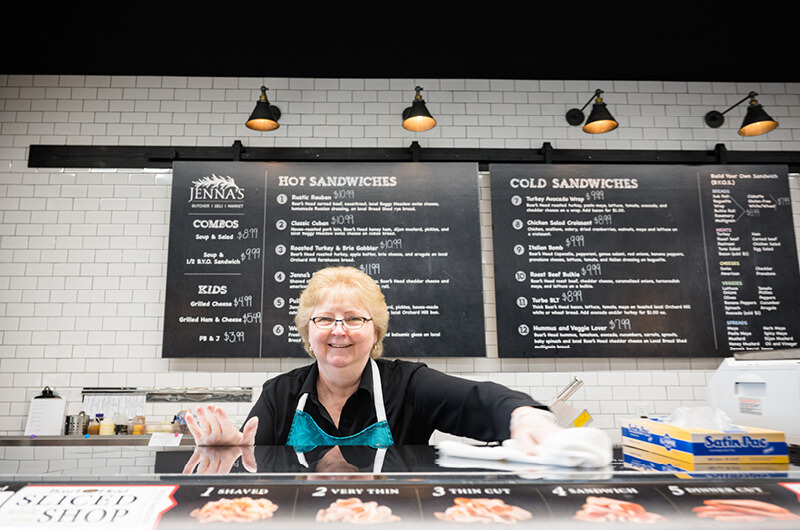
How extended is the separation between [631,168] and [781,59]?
1237 millimetres

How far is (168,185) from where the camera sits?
3787 millimetres

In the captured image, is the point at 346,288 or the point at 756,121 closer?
the point at 346,288

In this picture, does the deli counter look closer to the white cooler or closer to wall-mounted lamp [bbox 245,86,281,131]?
the white cooler

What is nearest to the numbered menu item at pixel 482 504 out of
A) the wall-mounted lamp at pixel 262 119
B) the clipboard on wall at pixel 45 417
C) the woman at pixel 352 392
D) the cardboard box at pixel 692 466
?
the cardboard box at pixel 692 466

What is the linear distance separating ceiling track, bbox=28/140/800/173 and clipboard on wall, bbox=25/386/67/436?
1633 millimetres

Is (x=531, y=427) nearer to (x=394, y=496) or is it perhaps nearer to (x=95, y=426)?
(x=394, y=496)

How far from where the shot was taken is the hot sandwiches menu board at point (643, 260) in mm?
3600

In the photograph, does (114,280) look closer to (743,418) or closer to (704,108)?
(743,418)

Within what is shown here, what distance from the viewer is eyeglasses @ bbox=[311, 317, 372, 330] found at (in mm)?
1764

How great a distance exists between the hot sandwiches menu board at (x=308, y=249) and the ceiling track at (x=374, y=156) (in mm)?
88

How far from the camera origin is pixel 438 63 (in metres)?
3.78

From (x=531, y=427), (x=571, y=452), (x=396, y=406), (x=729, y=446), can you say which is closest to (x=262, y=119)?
(x=396, y=406)

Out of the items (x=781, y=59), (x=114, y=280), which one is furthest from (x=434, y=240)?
(x=781, y=59)

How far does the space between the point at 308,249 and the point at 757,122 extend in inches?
121
